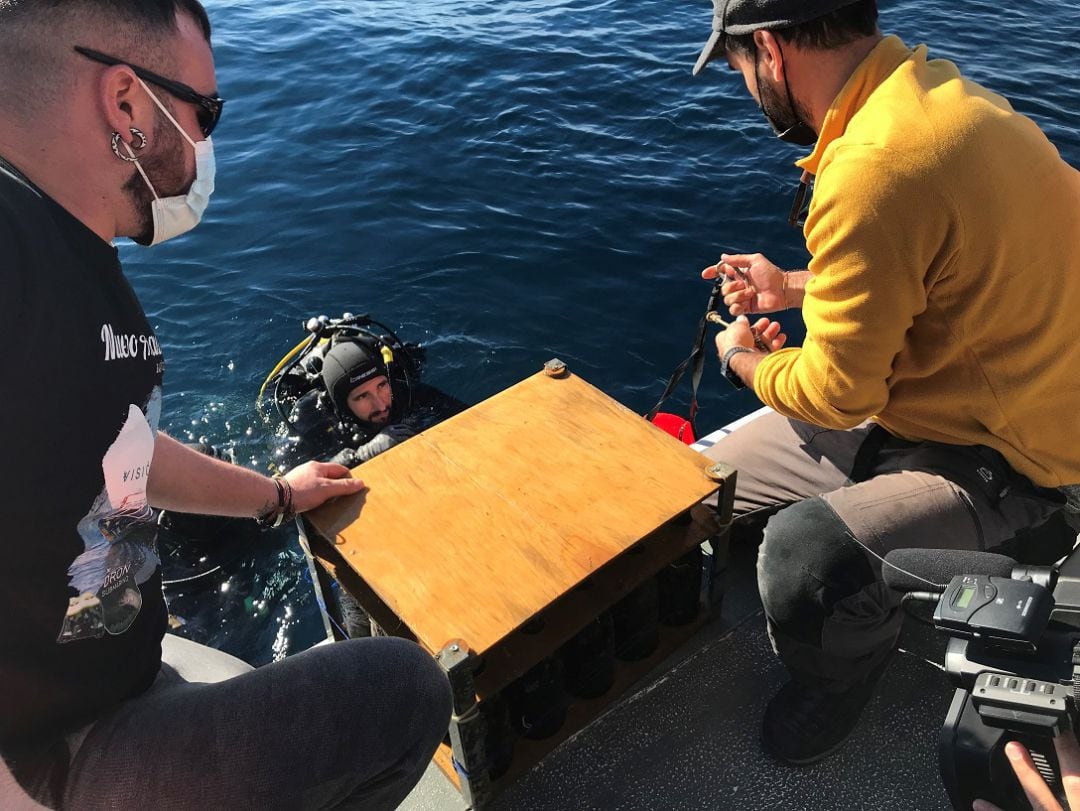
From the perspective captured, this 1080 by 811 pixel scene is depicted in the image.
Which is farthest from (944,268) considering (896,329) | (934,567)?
(934,567)

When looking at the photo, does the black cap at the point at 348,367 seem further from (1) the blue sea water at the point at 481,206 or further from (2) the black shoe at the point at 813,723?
(2) the black shoe at the point at 813,723

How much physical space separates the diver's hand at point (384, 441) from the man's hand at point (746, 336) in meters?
2.72

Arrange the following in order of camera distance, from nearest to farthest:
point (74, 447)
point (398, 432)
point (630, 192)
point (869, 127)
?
point (74, 447) < point (869, 127) < point (398, 432) < point (630, 192)

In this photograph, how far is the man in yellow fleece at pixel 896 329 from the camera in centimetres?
216

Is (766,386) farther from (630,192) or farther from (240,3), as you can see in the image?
(240,3)

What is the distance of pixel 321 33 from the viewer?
45.1 feet

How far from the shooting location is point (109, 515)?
6.38ft

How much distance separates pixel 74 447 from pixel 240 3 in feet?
55.4

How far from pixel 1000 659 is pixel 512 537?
1384mm

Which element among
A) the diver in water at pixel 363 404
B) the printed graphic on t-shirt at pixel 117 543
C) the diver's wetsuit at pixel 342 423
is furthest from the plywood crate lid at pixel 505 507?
the diver's wetsuit at pixel 342 423

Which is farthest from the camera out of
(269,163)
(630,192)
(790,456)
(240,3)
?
(240,3)

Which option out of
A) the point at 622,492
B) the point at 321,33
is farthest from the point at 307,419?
the point at 321,33

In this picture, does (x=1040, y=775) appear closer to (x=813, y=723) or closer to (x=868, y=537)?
(x=868, y=537)

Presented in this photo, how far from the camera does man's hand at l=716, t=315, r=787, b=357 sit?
10.6 ft
